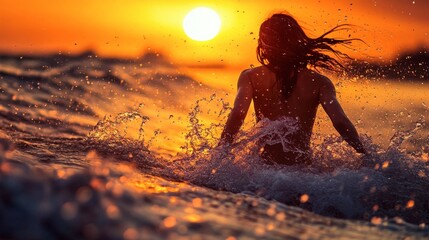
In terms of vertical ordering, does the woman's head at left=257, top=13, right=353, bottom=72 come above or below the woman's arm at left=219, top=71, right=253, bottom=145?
above

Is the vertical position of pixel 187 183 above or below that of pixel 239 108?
below

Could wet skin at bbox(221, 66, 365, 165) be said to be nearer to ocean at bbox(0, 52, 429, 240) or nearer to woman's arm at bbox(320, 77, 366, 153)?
woman's arm at bbox(320, 77, 366, 153)

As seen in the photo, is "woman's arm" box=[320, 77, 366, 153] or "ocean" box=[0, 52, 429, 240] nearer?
"ocean" box=[0, 52, 429, 240]

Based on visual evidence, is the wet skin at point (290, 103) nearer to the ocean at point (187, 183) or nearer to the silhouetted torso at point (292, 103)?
the silhouetted torso at point (292, 103)

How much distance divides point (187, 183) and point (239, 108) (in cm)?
106

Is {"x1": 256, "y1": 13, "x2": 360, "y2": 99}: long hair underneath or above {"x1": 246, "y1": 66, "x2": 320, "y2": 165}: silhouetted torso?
above

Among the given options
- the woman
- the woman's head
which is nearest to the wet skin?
the woman

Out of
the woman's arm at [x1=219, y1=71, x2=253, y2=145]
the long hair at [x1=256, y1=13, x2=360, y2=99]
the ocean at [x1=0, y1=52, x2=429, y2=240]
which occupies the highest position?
the long hair at [x1=256, y1=13, x2=360, y2=99]

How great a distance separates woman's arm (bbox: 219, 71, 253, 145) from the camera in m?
6.68

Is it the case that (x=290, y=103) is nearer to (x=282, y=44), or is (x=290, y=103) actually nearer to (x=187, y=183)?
(x=282, y=44)

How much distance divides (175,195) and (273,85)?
2213mm

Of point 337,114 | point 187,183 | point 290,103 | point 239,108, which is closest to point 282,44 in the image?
point 290,103

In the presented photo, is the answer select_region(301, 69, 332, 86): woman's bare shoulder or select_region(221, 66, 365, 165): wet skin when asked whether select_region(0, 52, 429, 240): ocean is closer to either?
select_region(221, 66, 365, 165): wet skin

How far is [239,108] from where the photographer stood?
668cm
